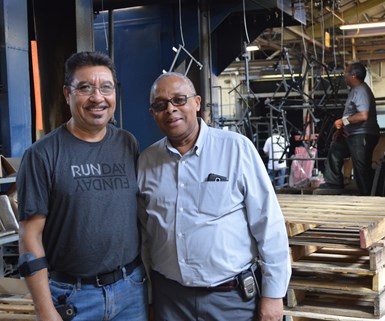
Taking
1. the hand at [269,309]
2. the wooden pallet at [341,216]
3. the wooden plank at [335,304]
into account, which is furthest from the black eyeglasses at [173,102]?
the wooden plank at [335,304]

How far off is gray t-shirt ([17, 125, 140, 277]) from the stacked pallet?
1.34 m

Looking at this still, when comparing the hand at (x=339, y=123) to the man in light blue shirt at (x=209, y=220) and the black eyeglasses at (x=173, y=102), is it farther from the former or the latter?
the black eyeglasses at (x=173, y=102)

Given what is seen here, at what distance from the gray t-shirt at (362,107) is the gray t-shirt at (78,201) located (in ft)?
18.9

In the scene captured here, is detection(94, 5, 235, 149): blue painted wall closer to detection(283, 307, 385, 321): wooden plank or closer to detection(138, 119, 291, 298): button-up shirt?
detection(283, 307, 385, 321): wooden plank

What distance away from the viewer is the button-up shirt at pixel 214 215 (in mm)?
2484

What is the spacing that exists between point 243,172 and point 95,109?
2.21 ft

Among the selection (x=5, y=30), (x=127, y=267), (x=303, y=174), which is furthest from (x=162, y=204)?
(x=303, y=174)

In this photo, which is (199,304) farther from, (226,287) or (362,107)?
(362,107)

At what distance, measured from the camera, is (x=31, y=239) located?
2.30m

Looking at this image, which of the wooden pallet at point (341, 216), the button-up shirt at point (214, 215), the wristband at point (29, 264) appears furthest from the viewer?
the wooden pallet at point (341, 216)

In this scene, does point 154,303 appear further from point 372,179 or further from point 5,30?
point 372,179

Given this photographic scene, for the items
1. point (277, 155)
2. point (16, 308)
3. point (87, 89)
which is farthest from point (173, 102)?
point (277, 155)

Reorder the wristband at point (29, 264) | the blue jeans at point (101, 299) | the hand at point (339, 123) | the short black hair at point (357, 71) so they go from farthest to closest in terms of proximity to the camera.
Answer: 1. the hand at point (339, 123)
2. the short black hair at point (357, 71)
3. the blue jeans at point (101, 299)
4. the wristband at point (29, 264)

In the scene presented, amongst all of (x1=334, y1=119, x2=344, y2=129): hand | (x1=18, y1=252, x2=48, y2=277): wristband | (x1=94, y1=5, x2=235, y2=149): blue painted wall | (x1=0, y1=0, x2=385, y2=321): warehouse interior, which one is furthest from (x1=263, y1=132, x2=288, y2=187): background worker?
(x1=18, y1=252, x2=48, y2=277): wristband
